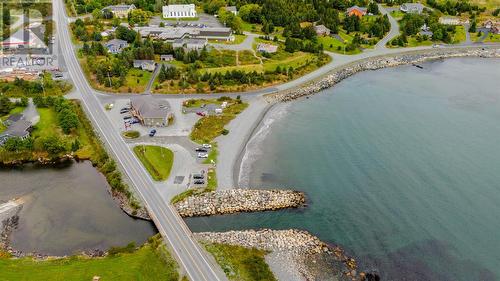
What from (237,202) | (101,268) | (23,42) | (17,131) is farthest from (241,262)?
(23,42)

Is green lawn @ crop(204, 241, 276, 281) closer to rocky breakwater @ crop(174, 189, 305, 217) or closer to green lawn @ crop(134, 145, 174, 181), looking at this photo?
rocky breakwater @ crop(174, 189, 305, 217)

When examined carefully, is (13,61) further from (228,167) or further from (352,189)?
(352,189)

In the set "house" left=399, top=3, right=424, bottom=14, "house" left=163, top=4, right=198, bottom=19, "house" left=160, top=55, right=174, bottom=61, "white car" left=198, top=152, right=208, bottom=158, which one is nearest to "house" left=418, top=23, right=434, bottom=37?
"house" left=399, top=3, right=424, bottom=14

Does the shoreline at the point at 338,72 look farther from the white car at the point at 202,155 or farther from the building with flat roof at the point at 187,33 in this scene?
the building with flat roof at the point at 187,33

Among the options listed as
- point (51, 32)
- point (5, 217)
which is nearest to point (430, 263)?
point (5, 217)

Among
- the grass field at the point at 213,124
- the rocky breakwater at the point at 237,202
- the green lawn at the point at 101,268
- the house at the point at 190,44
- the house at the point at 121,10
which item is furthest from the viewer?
the house at the point at 121,10

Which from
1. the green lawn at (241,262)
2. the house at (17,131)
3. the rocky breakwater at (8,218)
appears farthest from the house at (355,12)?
the rocky breakwater at (8,218)

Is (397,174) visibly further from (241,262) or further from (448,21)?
(448,21)
